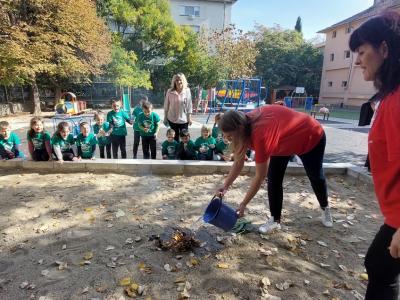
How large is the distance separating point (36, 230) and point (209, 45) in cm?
2632

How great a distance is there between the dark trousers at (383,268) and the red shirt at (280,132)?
0.90 m

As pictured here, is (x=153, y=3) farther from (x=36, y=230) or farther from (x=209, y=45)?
(x=36, y=230)

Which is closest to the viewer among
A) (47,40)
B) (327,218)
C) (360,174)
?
(327,218)

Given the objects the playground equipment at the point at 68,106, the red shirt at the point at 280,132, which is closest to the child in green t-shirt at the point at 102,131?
the red shirt at the point at 280,132

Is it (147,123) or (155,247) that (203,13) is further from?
Answer: (155,247)

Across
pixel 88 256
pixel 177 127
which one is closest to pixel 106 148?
pixel 177 127

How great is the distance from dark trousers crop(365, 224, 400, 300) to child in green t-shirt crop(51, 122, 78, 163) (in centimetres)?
469

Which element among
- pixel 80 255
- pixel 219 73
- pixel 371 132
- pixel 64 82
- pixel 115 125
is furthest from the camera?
pixel 219 73

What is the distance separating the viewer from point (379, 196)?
1.36 metres

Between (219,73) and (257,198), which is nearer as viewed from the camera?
(257,198)

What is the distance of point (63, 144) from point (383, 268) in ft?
16.3

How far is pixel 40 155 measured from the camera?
5.06 metres

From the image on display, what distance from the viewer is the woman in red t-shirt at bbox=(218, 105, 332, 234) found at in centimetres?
209

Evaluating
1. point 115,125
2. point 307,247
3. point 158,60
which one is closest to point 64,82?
point 158,60
